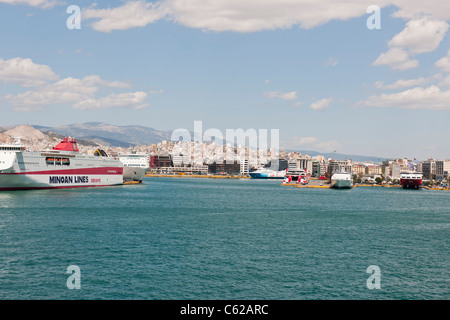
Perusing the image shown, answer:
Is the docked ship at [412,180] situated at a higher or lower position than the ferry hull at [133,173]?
lower

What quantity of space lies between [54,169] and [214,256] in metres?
46.4

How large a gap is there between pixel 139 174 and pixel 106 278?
78973 mm

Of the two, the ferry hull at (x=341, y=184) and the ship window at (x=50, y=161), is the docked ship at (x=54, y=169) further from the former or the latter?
the ferry hull at (x=341, y=184)

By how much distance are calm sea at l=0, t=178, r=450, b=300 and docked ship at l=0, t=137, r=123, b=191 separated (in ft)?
69.0

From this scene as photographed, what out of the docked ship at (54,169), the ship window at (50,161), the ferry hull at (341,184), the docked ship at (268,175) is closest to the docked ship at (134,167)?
the docked ship at (54,169)

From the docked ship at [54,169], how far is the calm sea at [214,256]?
21039mm

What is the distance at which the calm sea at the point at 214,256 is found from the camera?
49.3 ft

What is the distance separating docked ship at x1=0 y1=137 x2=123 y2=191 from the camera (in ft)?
173

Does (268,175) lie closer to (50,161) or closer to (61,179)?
(61,179)

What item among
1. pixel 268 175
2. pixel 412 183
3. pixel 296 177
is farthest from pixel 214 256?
pixel 268 175

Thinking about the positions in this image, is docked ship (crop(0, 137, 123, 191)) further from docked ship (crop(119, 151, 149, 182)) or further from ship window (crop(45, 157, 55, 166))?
docked ship (crop(119, 151, 149, 182))

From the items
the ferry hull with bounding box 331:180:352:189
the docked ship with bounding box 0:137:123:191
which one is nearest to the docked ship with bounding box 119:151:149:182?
the docked ship with bounding box 0:137:123:191

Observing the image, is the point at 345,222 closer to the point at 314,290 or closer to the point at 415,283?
the point at 415,283
